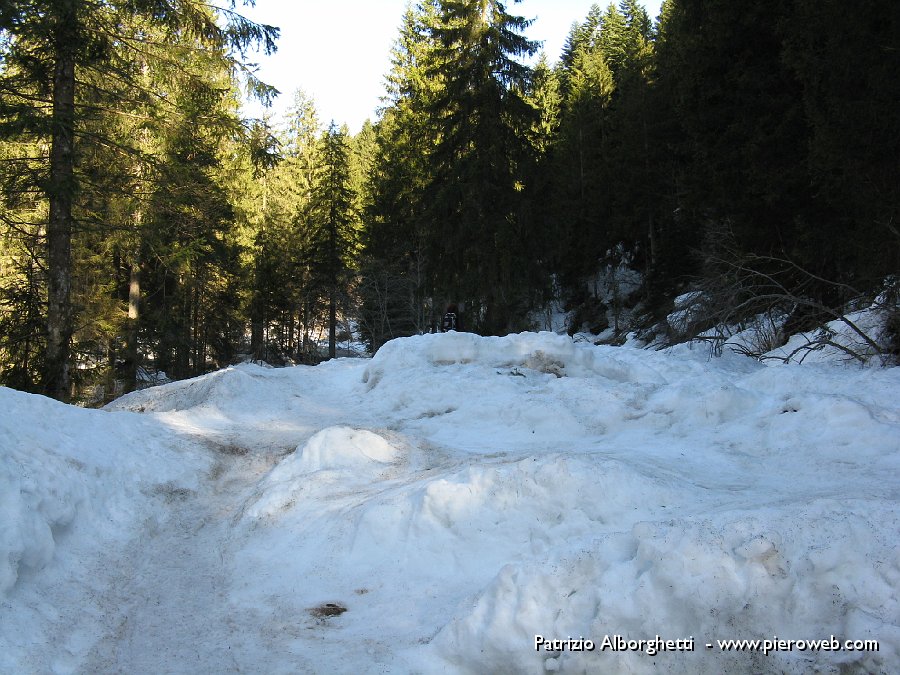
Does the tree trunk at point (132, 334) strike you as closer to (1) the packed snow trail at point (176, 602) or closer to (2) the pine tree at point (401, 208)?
(2) the pine tree at point (401, 208)

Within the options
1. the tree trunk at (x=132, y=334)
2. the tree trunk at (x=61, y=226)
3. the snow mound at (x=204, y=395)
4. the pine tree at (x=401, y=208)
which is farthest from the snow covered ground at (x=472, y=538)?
the pine tree at (x=401, y=208)

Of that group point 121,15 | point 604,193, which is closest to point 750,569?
point 121,15

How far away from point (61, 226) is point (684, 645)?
11.6 meters

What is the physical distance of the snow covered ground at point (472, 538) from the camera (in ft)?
9.93

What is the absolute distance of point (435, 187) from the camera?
2350 centimetres

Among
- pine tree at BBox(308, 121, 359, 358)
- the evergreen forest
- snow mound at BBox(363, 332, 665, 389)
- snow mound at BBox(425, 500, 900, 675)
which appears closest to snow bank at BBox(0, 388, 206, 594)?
snow mound at BBox(425, 500, 900, 675)

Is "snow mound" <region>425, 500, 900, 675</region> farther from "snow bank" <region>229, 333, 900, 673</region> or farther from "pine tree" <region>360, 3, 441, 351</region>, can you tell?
"pine tree" <region>360, 3, 441, 351</region>

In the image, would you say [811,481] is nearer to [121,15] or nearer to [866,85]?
[866,85]

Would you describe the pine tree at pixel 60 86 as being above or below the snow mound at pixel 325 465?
above

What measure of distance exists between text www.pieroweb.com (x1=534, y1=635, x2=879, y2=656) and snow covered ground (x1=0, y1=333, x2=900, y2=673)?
18 mm

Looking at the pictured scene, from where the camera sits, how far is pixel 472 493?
15.9ft

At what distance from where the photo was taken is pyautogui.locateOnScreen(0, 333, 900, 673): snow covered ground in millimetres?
3027

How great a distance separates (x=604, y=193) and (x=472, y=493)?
30.4 metres

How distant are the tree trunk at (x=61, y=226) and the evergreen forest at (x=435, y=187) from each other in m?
0.04
